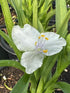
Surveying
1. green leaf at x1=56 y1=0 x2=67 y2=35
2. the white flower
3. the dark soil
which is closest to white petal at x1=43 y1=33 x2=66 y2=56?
the white flower

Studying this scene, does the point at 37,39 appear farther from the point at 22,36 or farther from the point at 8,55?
the point at 8,55

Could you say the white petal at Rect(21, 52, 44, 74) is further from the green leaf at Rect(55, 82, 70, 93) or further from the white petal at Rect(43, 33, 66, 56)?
the green leaf at Rect(55, 82, 70, 93)

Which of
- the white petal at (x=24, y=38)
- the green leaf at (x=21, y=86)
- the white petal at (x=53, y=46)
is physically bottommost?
the green leaf at (x=21, y=86)

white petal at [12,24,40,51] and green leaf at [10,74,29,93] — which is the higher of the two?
white petal at [12,24,40,51]

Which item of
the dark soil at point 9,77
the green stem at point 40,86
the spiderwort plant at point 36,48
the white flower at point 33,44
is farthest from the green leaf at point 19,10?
the dark soil at point 9,77

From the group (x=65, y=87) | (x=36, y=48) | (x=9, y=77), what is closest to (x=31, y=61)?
(x=36, y=48)

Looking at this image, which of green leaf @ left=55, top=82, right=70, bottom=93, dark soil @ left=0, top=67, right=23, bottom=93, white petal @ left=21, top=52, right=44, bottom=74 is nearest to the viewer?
white petal @ left=21, top=52, right=44, bottom=74

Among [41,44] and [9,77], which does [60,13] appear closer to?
[41,44]

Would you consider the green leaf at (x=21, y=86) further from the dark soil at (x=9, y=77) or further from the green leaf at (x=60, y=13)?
the dark soil at (x=9, y=77)
